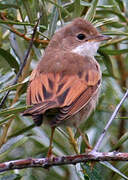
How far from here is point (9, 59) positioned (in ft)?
14.6

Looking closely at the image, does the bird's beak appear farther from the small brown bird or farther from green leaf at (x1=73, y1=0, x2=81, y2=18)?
green leaf at (x1=73, y1=0, x2=81, y2=18)

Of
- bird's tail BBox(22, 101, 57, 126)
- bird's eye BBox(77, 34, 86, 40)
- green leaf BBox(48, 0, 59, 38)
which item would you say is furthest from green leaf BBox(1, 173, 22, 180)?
bird's eye BBox(77, 34, 86, 40)

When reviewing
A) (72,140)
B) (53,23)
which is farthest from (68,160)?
(53,23)

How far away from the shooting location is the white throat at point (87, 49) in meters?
4.76

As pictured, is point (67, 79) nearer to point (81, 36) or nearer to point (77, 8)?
point (77, 8)

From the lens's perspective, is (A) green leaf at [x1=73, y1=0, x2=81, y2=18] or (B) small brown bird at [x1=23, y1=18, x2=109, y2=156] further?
(A) green leaf at [x1=73, y1=0, x2=81, y2=18]

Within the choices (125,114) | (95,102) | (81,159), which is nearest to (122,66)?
(125,114)

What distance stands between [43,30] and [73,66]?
1.56 feet

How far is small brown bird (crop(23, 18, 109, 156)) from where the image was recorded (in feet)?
12.5

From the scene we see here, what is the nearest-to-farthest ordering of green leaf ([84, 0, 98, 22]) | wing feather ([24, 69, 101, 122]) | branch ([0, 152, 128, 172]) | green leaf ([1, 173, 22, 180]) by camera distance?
branch ([0, 152, 128, 172]) < wing feather ([24, 69, 101, 122]) < green leaf ([1, 173, 22, 180]) < green leaf ([84, 0, 98, 22])

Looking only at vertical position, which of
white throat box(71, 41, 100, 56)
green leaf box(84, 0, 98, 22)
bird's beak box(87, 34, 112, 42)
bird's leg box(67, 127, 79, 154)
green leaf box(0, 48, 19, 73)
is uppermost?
green leaf box(84, 0, 98, 22)

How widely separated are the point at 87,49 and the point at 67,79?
784mm

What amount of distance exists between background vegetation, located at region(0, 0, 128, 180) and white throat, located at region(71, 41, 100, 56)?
7 centimetres

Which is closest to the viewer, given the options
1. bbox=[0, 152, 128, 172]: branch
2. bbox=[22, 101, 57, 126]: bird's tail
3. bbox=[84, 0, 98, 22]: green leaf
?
bbox=[0, 152, 128, 172]: branch
